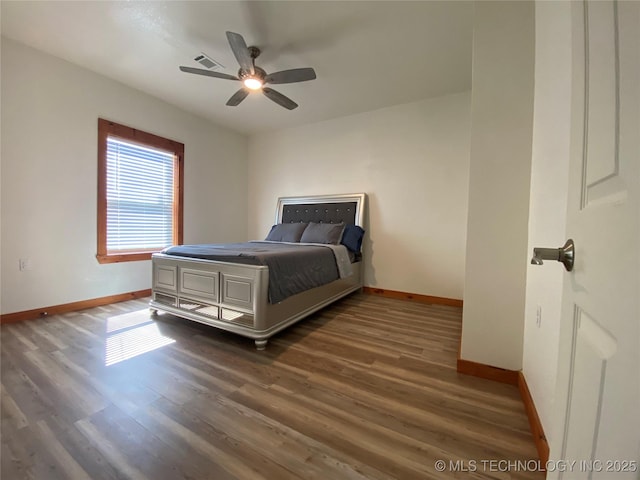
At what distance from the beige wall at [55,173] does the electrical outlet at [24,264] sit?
0.03 metres

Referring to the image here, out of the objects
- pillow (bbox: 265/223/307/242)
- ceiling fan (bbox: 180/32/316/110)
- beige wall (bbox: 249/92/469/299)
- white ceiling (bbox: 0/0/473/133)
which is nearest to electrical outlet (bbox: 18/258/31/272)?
white ceiling (bbox: 0/0/473/133)

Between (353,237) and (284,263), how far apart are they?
1.58m

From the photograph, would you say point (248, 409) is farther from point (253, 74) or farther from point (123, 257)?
point (123, 257)

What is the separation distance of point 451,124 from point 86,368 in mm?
4312

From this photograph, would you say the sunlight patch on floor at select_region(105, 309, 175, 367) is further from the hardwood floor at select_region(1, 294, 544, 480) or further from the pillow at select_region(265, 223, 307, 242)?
the pillow at select_region(265, 223, 307, 242)

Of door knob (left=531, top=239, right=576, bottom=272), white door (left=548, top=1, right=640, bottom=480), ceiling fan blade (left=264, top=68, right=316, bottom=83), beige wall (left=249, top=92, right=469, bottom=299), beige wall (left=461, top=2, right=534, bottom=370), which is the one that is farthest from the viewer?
beige wall (left=249, top=92, right=469, bottom=299)

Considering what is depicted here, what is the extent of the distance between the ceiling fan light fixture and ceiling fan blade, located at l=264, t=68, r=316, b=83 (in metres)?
0.08

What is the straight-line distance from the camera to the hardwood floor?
1020 millimetres

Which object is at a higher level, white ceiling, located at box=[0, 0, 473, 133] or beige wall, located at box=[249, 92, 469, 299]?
white ceiling, located at box=[0, 0, 473, 133]

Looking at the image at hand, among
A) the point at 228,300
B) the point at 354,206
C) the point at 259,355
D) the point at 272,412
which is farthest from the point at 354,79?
the point at 272,412

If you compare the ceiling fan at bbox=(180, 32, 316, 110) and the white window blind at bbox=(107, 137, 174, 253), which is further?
the white window blind at bbox=(107, 137, 174, 253)

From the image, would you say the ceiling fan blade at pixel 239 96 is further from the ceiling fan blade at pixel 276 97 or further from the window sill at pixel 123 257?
the window sill at pixel 123 257

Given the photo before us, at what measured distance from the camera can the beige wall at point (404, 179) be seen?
323 cm

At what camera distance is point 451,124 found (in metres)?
3.24
